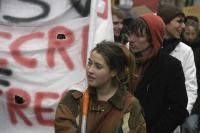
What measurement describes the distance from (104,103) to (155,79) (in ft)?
2.51

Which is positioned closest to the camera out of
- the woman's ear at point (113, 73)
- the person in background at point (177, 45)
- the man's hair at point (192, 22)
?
the woman's ear at point (113, 73)

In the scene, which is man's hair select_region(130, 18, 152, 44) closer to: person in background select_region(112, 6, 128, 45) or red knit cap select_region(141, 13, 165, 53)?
red knit cap select_region(141, 13, 165, 53)

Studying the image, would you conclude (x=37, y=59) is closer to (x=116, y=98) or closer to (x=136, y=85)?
(x=136, y=85)

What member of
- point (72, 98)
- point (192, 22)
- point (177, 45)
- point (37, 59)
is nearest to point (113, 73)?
point (72, 98)

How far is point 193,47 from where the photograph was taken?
297 inches

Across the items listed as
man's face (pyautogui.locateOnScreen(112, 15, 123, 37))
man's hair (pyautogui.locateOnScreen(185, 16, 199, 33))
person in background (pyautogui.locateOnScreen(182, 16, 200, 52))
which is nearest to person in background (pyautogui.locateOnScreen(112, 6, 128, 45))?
man's face (pyautogui.locateOnScreen(112, 15, 123, 37))

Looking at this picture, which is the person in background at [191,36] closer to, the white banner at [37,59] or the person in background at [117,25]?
the person in background at [117,25]

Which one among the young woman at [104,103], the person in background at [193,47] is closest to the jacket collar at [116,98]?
the young woman at [104,103]

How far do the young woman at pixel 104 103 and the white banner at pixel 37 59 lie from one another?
1037 mm

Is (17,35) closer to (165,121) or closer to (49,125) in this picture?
(49,125)

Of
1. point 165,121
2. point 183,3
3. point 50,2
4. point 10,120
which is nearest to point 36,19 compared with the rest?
point 50,2

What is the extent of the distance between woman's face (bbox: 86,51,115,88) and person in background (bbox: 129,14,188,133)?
0.60 metres

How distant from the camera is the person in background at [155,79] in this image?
13.0 ft

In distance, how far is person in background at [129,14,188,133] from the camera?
13.0 feet
